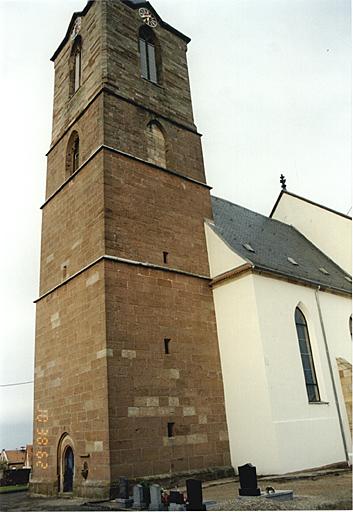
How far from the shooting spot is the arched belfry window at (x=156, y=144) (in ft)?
53.0

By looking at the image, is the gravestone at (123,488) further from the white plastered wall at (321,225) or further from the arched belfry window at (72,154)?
the white plastered wall at (321,225)

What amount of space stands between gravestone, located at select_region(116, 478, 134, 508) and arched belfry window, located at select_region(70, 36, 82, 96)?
1417 cm

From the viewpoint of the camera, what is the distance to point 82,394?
12.3 m

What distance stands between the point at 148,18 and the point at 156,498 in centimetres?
1753

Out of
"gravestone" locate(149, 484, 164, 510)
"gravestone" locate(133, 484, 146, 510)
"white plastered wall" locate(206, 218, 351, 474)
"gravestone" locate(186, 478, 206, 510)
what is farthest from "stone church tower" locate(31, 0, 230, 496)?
"gravestone" locate(186, 478, 206, 510)

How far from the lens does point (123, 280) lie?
13.0m

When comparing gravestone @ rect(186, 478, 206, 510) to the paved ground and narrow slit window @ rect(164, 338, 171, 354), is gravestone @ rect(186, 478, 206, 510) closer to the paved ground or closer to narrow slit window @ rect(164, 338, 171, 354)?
the paved ground

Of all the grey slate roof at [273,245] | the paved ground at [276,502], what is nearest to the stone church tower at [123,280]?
the paved ground at [276,502]

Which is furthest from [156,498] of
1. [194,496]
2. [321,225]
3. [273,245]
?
[321,225]

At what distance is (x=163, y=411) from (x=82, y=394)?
216 centimetres

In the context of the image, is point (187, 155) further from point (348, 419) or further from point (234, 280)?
point (348, 419)

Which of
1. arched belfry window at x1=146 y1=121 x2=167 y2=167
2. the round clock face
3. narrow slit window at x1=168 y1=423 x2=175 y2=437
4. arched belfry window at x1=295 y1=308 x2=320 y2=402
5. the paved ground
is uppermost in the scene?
the round clock face

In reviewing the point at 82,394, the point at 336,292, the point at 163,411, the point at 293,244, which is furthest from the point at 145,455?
the point at 293,244

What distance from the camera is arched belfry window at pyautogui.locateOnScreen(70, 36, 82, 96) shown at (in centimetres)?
1855
